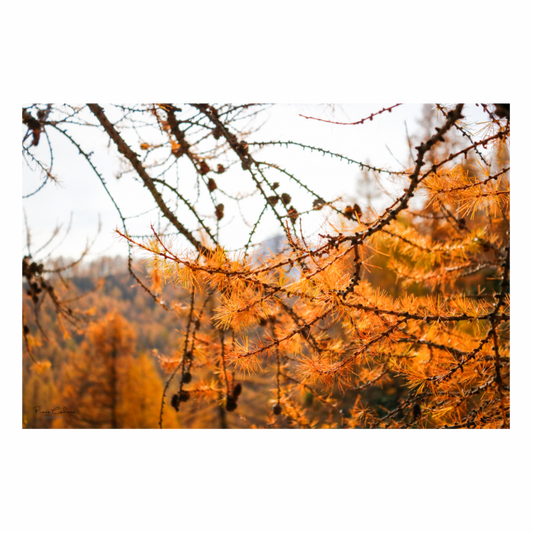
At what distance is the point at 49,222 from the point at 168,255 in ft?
3.13

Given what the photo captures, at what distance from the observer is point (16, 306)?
107 cm

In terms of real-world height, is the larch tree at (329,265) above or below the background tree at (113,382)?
above

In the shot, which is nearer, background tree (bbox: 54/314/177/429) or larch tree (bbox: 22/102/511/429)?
larch tree (bbox: 22/102/511/429)

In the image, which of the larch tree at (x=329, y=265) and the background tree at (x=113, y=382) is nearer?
the larch tree at (x=329, y=265)

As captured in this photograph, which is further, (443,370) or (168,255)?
(443,370)

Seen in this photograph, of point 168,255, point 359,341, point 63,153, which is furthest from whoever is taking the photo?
point 63,153

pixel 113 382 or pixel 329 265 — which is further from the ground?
pixel 329 265

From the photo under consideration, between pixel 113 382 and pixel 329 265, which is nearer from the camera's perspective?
pixel 329 265

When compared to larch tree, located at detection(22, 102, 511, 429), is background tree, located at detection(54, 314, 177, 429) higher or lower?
lower

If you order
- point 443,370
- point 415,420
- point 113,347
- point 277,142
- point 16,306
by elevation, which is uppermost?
point 277,142
